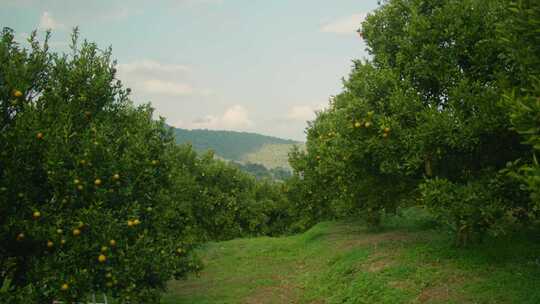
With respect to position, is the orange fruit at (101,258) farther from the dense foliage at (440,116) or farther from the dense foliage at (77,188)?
the dense foliage at (440,116)

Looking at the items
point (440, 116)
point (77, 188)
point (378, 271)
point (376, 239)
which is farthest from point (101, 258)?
point (376, 239)

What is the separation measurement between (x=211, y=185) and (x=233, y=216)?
142 inches

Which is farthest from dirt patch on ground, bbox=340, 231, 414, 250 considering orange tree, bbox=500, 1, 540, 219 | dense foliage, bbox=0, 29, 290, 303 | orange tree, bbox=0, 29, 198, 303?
orange tree, bbox=500, 1, 540, 219

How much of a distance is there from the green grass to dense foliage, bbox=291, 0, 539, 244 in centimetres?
136

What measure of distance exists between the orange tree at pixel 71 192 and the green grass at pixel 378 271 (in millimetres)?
5943

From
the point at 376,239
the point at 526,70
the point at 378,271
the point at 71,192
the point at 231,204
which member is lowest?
the point at 231,204

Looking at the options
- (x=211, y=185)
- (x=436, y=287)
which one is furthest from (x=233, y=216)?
(x=436, y=287)

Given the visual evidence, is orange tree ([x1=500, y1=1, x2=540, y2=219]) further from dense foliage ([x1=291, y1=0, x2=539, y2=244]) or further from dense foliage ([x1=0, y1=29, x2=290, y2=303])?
dense foliage ([x1=0, y1=29, x2=290, y2=303])

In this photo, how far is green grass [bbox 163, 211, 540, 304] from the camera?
13.8 m

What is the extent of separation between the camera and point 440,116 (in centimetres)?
1316

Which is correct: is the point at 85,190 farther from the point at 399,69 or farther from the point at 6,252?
the point at 399,69

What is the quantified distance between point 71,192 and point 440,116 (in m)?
9.78

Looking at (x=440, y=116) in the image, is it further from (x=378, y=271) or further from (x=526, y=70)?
(x=378, y=271)

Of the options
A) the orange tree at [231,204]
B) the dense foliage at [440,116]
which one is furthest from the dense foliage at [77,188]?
the orange tree at [231,204]
